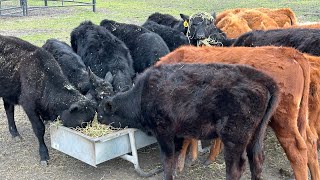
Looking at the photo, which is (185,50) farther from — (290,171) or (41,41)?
(41,41)

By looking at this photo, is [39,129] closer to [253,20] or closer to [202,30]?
[202,30]

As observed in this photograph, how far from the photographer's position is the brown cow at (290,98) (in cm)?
489

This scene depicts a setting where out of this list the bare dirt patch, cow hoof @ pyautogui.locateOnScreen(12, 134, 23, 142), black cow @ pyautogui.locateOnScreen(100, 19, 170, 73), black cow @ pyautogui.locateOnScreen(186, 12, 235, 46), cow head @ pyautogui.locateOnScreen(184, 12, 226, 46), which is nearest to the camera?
the bare dirt patch

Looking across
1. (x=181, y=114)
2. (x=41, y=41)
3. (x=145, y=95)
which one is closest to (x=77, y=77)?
(x=145, y=95)

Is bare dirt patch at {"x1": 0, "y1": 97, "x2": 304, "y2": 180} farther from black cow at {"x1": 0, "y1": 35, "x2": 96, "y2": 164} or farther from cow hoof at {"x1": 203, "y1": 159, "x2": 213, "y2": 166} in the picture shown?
black cow at {"x1": 0, "y1": 35, "x2": 96, "y2": 164}

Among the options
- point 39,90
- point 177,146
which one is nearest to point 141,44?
point 39,90

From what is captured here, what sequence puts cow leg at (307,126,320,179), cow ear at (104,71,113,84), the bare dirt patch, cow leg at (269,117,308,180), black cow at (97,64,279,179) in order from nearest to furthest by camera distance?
black cow at (97,64,279,179) → cow leg at (269,117,308,180) → cow leg at (307,126,320,179) → the bare dirt patch → cow ear at (104,71,113,84)

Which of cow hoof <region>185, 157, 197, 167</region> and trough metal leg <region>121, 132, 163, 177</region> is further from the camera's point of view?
cow hoof <region>185, 157, 197, 167</region>

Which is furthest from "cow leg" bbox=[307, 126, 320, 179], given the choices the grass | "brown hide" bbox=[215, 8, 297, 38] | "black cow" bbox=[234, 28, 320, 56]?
the grass

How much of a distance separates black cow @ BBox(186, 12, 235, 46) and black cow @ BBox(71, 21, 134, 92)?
1.66 meters

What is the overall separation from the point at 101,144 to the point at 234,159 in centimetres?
161

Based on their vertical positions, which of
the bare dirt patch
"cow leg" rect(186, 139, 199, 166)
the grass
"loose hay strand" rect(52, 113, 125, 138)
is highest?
"loose hay strand" rect(52, 113, 125, 138)

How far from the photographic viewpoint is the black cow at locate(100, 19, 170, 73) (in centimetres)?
783

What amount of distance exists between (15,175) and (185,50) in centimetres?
280
